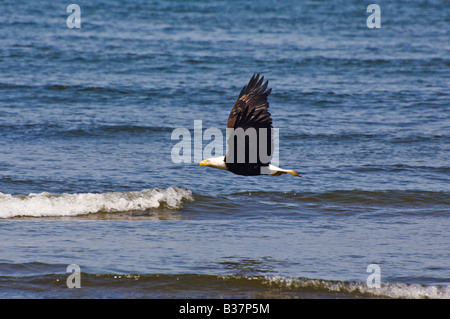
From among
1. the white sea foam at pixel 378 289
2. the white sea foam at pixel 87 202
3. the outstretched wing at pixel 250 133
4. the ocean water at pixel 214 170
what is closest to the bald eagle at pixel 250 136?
the outstretched wing at pixel 250 133

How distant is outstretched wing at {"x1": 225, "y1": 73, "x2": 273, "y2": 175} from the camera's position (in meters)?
7.23

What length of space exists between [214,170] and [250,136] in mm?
3965

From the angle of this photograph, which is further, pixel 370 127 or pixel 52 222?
pixel 370 127

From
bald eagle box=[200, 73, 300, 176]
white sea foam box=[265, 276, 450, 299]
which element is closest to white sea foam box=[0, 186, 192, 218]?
bald eagle box=[200, 73, 300, 176]

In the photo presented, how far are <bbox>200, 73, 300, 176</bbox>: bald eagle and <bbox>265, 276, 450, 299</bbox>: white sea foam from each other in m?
1.26

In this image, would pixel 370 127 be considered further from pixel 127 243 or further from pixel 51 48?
pixel 51 48

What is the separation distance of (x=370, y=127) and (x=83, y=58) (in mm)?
8974

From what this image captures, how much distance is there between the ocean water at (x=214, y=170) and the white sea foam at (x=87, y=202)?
27mm

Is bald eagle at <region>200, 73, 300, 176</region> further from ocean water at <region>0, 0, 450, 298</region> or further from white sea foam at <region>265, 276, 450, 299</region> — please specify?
white sea foam at <region>265, 276, 450, 299</region>

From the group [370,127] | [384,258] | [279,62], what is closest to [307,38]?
[279,62]

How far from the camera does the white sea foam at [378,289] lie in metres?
6.51

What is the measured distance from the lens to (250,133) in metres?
7.26

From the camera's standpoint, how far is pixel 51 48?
65.9 feet

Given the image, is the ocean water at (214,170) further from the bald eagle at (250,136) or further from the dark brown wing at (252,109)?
the dark brown wing at (252,109)
